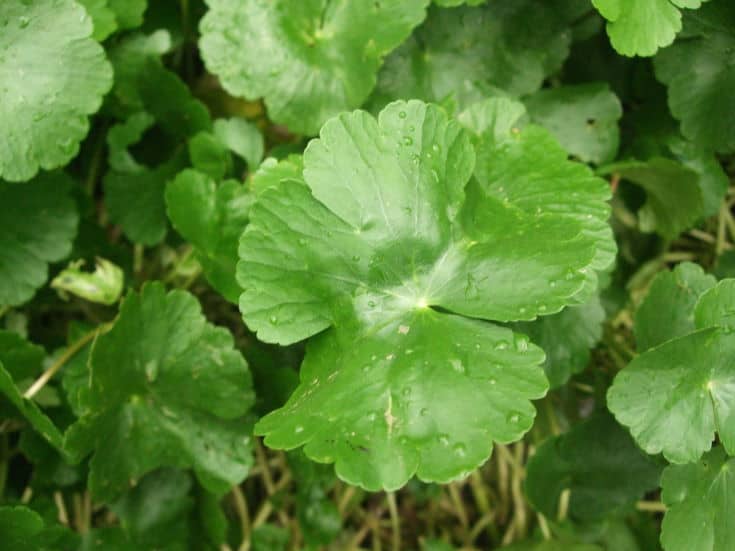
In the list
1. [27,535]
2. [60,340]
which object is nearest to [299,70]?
[60,340]

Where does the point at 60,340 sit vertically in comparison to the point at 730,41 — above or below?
below

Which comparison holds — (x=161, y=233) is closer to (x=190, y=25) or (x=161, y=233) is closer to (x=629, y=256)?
(x=190, y=25)

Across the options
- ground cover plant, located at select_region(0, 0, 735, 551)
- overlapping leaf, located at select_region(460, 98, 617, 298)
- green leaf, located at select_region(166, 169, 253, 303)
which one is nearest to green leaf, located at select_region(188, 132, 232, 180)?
ground cover plant, located at select_region(0, 0, 735, 551)

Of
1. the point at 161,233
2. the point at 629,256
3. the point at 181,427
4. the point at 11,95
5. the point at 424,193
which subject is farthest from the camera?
the point at 629,256

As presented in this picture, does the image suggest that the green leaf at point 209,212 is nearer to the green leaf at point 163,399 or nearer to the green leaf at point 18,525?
the green leaf at point 163,399

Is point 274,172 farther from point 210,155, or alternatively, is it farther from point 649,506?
point 649,506
